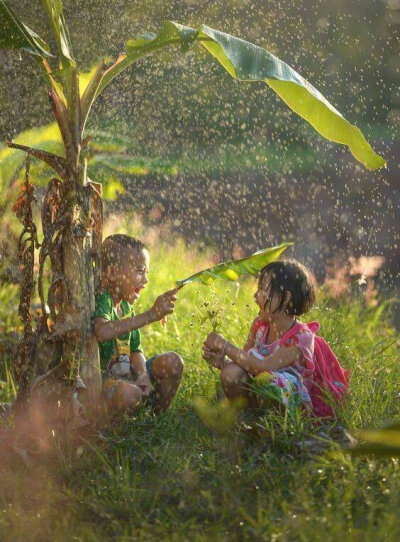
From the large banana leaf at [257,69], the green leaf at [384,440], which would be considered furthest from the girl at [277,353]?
the green leaf at [384,440]

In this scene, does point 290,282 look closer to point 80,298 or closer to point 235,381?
point 235,381

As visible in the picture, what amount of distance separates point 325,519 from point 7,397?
89.7 inches

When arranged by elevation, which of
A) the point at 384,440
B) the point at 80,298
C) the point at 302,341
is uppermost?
the point at 80,298

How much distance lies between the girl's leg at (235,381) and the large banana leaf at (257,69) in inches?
44.9

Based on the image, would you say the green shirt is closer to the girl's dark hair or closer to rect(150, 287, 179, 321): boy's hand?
rect(150, 287, 179, 321): boy's hand

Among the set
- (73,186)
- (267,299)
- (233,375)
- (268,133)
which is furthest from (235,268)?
(268,133)

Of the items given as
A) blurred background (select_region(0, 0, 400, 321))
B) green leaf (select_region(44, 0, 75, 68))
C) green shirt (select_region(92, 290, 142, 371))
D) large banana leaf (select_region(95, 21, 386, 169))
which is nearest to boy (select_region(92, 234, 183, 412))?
green shirt (select_region(92, 290, 142, 371))

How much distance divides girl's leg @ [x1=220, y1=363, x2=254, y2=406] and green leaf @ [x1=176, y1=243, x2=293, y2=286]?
0.39 m

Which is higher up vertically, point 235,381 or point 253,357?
point 253,357

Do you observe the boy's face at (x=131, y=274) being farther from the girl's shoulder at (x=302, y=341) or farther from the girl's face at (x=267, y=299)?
the girl's shoulder at (x=302, y=341)

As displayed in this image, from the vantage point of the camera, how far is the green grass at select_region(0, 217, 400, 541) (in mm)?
2936

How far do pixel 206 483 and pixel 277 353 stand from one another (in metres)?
0.82

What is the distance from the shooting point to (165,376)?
4.15 m

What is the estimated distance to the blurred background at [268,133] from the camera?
30.9 ft
